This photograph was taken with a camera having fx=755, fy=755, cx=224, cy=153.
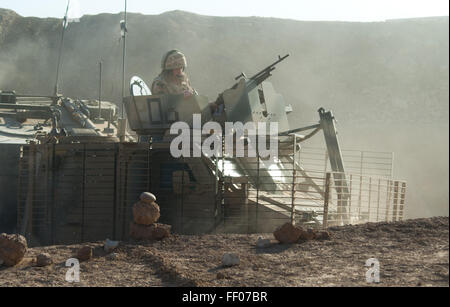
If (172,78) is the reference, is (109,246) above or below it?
below

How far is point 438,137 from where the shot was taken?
3581cm

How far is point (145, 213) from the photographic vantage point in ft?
38.6

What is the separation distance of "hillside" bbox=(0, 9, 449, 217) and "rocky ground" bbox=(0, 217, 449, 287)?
27.5 m

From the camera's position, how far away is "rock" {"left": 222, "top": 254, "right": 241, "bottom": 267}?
922cm

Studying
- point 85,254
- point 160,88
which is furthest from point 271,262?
point 160,88

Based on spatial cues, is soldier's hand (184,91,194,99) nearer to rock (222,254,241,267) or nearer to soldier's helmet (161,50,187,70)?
soldier's helmet (161,50,187,70)

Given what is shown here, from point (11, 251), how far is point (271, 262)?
12.0ft

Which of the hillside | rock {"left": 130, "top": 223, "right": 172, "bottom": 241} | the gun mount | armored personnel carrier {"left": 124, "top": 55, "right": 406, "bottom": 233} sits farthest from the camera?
the hillside

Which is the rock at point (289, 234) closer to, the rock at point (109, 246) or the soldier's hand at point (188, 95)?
the rock at point (109, 246)

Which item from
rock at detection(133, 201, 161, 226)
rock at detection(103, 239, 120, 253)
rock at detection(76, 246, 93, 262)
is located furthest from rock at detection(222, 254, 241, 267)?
rock at detection(133, 201, 161, 226)

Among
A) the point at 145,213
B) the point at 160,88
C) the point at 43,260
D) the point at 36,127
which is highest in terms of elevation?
the point at 160,88

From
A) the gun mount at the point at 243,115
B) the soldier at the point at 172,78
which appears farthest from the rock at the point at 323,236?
the soldier at the point at 172,78

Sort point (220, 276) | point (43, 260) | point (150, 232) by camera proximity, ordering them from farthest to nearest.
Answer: point (150, 232)
point (43, 260)
point (220, 276)

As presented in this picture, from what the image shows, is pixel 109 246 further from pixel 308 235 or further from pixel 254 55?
pixel 254 55
